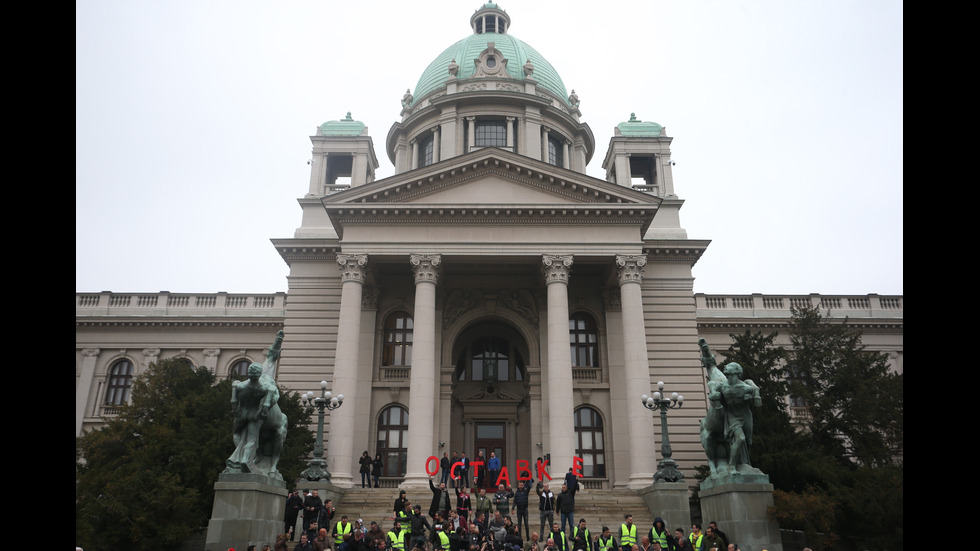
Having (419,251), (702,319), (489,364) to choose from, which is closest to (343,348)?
(419,251)

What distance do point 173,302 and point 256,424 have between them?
30762mm

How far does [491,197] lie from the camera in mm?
32500

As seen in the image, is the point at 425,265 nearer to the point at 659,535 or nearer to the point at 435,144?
the point at 659,535

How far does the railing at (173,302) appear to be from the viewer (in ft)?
145

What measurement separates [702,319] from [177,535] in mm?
31995

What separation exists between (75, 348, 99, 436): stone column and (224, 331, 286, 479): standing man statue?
29.9 m

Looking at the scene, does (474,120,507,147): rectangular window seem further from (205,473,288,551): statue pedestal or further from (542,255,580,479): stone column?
(205,473,288,551): statue pedestal

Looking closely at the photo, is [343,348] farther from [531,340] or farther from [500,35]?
[500,35]

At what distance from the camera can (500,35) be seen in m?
55.3

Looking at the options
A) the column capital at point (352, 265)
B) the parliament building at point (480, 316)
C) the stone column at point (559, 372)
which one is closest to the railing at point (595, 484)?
the parliament building at point (480, 316)

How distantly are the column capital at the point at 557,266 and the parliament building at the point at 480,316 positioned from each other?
0.10m

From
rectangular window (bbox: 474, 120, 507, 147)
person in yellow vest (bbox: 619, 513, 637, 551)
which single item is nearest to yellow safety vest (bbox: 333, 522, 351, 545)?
person in yellow vest (bbox: 619, 513, 637, 551)

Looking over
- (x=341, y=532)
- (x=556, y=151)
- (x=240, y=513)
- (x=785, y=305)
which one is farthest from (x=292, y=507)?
(x=785, y=305)

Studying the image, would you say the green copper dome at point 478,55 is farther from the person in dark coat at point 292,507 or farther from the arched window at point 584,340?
the person in dark coat at point 292,507
